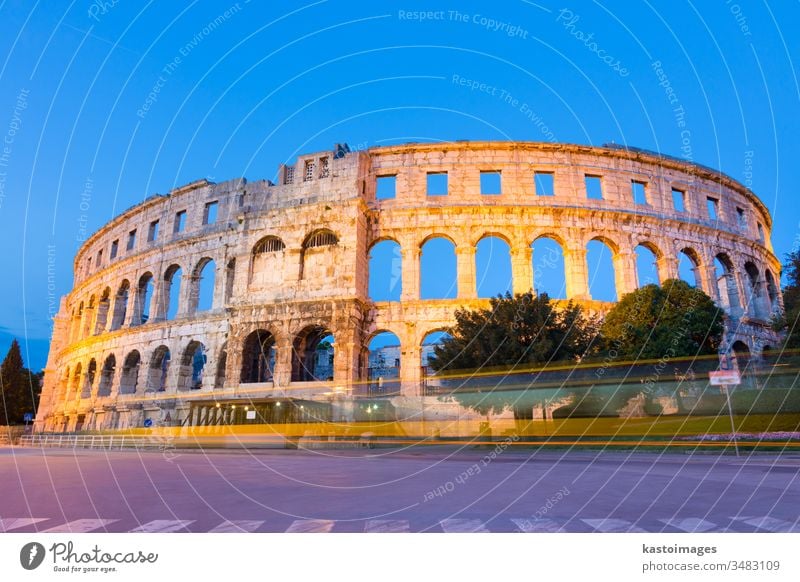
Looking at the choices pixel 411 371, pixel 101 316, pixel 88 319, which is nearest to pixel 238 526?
pixel 411 371

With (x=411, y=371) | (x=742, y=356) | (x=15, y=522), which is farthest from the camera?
(x=742, y=356)

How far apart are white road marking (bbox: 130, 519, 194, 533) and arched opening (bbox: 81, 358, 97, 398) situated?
3636 centimetres

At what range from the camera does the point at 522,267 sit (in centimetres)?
2753

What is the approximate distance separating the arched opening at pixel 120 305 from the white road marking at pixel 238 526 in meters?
36.1

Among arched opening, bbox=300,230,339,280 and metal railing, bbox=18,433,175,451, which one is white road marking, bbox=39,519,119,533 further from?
arched opening, bbox=300,230,339,280

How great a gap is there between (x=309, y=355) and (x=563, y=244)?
51.2 ft

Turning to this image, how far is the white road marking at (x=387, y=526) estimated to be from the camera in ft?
14.0

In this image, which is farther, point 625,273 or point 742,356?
point 625,273

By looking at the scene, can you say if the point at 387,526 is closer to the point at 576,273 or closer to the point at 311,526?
the point at 311,526

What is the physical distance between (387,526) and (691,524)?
2.61 metres

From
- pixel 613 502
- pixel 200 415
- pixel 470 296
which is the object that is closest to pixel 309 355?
pixel 200 415

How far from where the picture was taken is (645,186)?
3092 cm

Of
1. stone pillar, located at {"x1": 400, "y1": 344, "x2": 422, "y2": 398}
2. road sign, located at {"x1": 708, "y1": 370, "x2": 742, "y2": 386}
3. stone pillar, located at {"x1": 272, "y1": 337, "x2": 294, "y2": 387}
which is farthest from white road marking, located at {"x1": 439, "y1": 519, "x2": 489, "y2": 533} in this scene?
stone pillar, located at {"x1": 272, "y1": 337, "x2": 294, "y2": 387}

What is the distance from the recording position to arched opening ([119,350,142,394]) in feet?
109
